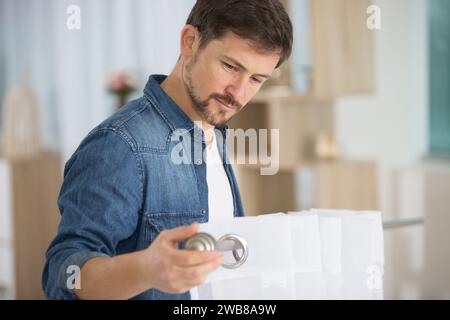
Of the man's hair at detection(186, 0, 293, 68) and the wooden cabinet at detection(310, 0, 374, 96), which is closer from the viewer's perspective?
the man's hair at detection(186, 0, 293, 68)

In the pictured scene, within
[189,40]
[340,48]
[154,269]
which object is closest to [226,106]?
[189,40]

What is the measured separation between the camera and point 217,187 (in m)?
1.15

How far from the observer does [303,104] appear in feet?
9.69

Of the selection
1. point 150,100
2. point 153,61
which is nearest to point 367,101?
point 153,61

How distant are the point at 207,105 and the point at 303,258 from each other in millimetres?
281

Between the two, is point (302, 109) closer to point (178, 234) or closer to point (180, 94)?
point (180, 94)

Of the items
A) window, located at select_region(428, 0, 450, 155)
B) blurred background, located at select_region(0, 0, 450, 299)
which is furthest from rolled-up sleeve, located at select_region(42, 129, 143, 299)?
window, located at select_region(428, 0, 450, 155)

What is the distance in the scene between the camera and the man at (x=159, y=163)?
2.88 ft

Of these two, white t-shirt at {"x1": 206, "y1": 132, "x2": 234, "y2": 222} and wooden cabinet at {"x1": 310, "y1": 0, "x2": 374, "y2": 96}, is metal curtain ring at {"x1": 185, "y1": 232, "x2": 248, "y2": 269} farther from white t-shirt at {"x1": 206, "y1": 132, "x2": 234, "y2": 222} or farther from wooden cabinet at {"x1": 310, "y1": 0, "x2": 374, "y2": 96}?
wooden cabinet at {"x1": 310, "y1": 0, "x2": 374, "y2": 96}

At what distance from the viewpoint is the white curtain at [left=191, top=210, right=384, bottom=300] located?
3.05 ft

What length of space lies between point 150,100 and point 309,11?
1.72 m
